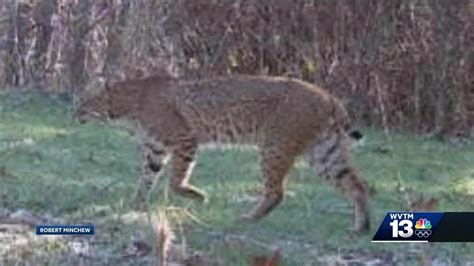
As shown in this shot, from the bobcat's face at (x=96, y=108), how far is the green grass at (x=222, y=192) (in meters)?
0.16

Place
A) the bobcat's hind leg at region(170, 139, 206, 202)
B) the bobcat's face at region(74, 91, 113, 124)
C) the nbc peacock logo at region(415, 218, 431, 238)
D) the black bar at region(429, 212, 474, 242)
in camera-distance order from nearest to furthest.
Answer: the nbc peacock logo at region(415, 218, 431, 238) < the black bar at region(429, 212, 474, 242) < the bobcat's hind leg at region(170, 139, 206, 202) < the bobcat's face at region(74, 91, 113, 124)

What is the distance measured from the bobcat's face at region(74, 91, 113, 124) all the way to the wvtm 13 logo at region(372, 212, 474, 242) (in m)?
2.87

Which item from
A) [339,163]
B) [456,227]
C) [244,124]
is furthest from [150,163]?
[456,227]

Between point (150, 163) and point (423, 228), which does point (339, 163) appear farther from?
point (423, 228)

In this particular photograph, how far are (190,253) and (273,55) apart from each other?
6.49 m

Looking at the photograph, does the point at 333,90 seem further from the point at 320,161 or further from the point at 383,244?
the point at 383,244

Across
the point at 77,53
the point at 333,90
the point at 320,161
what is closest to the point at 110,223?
the point at 320,161

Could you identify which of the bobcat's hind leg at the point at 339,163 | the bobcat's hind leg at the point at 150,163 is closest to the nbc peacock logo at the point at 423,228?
the bobcat's hind leg at the point at 339,163

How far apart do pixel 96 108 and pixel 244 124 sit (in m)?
1.42

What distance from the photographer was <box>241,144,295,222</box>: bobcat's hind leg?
338 inches

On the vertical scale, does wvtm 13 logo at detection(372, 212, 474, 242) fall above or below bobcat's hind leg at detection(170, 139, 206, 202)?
above

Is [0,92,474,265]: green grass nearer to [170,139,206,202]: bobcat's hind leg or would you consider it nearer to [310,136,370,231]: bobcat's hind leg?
[170,139,206,202]: bobcat's hind leg

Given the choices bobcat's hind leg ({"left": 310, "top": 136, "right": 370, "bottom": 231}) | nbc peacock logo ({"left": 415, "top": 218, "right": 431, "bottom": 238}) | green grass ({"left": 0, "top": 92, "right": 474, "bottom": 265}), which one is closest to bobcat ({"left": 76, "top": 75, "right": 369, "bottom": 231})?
bobcat's hind leg ({"left": 310, "top": 136, "right": 370, "bottom": 231})

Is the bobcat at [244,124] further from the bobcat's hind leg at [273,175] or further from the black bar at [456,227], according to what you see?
the black bar at [456,227]
